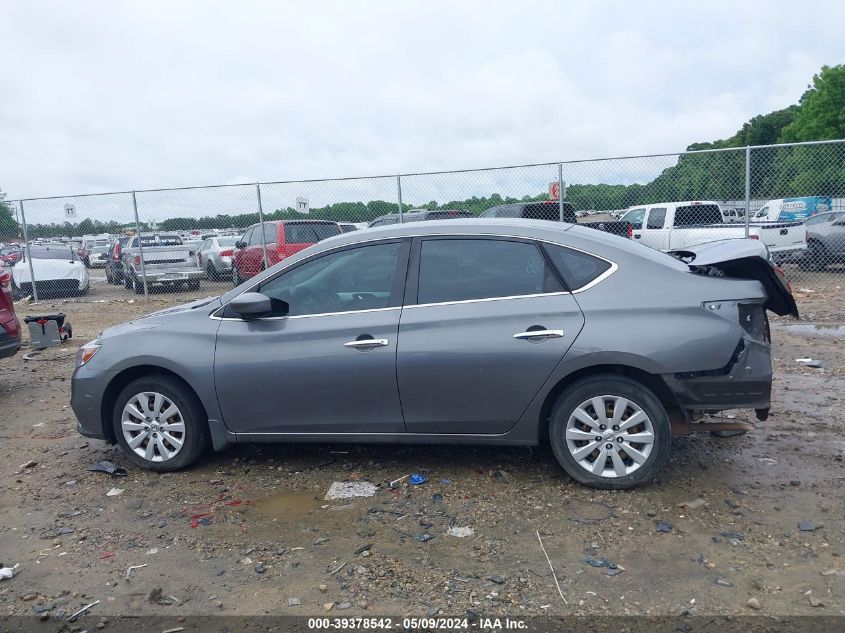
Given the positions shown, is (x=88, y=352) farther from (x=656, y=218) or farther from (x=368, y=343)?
(x=656, y=218)

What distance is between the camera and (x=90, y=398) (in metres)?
4.93

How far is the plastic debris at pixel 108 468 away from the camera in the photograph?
4.99 meters

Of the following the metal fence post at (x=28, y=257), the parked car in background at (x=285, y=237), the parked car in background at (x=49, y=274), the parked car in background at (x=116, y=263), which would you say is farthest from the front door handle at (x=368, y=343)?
the parked car in background at (x=116, y=263)

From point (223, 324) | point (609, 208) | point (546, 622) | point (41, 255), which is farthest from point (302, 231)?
point (546, 622)

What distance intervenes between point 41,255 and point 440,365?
16.0 meters

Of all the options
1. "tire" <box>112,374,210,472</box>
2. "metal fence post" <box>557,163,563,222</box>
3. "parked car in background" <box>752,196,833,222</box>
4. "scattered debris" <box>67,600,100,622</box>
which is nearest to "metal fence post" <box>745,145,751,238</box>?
"metal fence post" <box>557,163,563,222</box>

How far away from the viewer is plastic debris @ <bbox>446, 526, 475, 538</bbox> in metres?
3.87

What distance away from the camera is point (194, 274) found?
1585cm

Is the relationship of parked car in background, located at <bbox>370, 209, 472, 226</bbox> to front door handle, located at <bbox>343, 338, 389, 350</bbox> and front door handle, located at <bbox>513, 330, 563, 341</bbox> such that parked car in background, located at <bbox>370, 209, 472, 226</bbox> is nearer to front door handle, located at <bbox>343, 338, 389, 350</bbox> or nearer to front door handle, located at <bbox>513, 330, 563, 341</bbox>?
front door handle, located at <bbox>343, 338, 389, 350</bbox>

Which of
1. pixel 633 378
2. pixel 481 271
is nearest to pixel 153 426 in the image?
pixel 481 271

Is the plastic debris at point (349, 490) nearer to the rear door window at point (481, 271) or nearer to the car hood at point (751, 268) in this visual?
the rear door window at point (481, 271)

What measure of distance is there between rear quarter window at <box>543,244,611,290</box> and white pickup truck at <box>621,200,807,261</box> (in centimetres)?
906

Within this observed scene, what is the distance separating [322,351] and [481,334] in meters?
1.04

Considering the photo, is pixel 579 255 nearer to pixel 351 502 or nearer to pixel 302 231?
pixel 351 502
